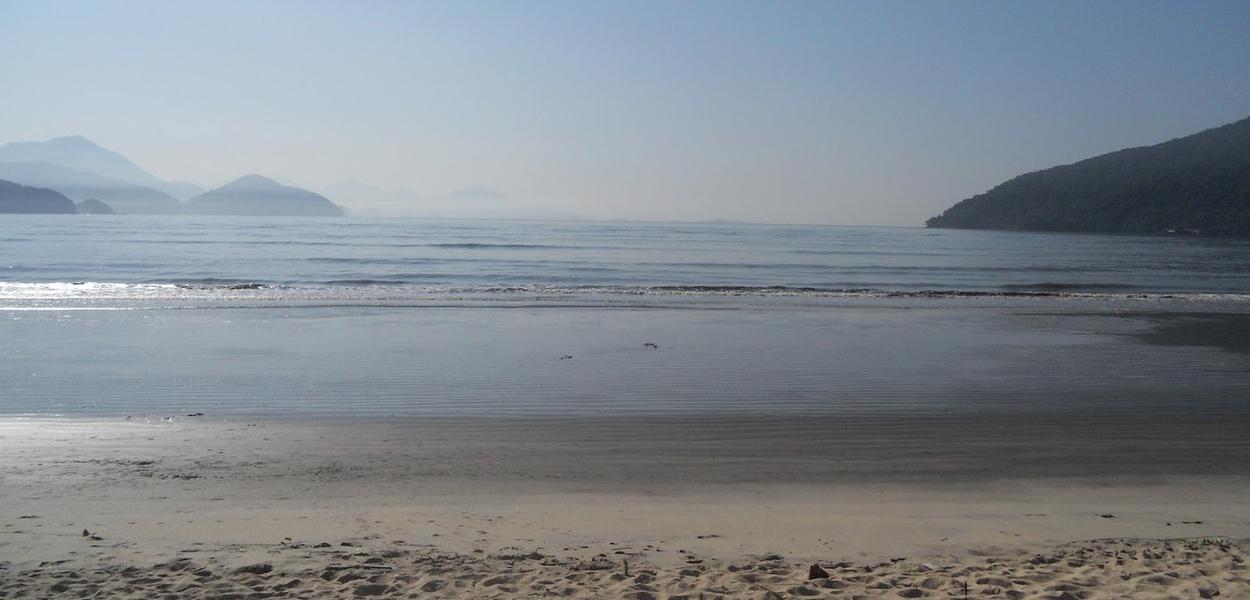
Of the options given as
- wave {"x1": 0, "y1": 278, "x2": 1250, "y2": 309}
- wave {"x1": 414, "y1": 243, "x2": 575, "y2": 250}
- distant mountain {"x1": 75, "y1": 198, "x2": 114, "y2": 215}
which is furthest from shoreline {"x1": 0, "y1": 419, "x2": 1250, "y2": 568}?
distant mountain {"x1": 75, "y1": 198, "x2": 114, "y2": 215}

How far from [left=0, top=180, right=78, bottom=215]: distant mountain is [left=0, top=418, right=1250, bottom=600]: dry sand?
526ft

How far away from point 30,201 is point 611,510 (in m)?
170

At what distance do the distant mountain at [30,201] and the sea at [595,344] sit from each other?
5024 inches

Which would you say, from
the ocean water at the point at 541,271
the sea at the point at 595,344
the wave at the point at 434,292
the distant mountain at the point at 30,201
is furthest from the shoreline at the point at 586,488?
the distant mountain at the point at 30,201

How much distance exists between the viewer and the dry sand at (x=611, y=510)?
4.61 meters

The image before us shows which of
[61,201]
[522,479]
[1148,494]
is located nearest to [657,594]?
[522,479]

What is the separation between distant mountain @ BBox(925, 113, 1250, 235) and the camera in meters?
102

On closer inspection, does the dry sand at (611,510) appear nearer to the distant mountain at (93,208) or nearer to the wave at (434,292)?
the wave at (434,292)

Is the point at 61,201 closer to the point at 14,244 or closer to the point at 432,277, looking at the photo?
the point at 14,244

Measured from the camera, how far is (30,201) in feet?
466

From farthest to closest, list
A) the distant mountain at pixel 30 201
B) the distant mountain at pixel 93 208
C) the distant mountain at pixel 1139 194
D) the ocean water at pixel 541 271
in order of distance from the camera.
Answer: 1. the distant mountain at pixel 93 208
2. the distant mountain at pixel 30 201
3. the distant mountain at pixel 1139 194
4. the ocean water at pixel 541 271

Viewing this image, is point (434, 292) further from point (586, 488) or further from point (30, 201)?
point (30, 201)

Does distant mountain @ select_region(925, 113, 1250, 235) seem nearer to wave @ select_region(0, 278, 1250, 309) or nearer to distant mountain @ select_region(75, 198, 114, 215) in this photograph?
wave @ select_region(0, 278, 1250, 309)

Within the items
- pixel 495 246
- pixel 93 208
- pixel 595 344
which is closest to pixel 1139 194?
pixel 495 246
